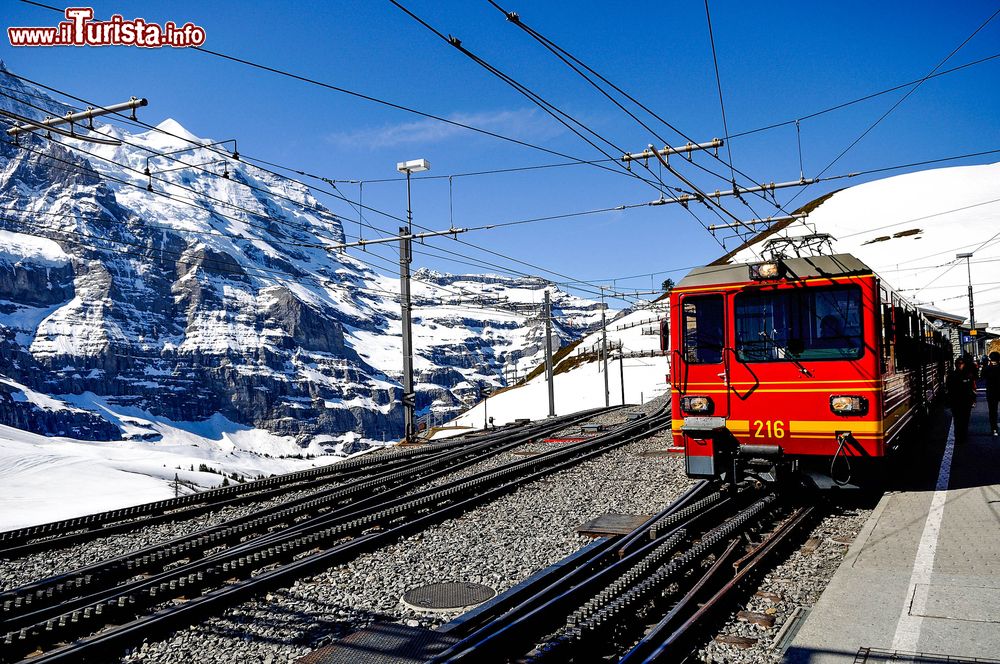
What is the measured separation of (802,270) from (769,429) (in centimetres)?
219

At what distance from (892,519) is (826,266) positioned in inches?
130

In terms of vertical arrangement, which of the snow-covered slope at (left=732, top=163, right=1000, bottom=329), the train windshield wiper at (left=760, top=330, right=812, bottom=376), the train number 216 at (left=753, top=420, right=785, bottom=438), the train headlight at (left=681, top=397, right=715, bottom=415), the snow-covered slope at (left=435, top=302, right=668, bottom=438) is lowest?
the snow-covered slope at (left=435, top=302, right=668, bottom=438)

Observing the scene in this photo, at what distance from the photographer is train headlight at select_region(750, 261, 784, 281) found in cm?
938

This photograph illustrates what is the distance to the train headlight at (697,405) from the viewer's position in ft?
31.9

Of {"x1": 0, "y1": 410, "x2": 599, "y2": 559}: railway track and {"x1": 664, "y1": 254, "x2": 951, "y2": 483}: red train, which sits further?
{"x1": 664, "y1": 254, "x2": 951, "y2": 483}: red train

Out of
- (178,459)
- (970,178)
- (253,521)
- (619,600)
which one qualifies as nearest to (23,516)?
(253,521)

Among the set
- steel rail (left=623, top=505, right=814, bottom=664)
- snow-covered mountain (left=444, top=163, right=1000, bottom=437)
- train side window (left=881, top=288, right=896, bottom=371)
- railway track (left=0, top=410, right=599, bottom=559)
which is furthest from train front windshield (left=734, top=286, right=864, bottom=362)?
snow-covered mountain (left=444, top=163, right=1000, bottom=437)

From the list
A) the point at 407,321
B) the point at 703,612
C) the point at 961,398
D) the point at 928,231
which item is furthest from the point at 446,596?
the point at 928,231

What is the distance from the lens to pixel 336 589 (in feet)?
22.0

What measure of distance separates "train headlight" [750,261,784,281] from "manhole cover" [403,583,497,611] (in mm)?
5583

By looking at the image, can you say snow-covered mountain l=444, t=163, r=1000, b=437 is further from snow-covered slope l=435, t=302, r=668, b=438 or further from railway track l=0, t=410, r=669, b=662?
railway track l=0, t=410, r=669, b=662

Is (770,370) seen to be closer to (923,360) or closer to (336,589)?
(336,589)

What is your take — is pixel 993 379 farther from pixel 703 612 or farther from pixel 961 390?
pixel 703 612

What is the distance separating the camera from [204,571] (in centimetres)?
696
